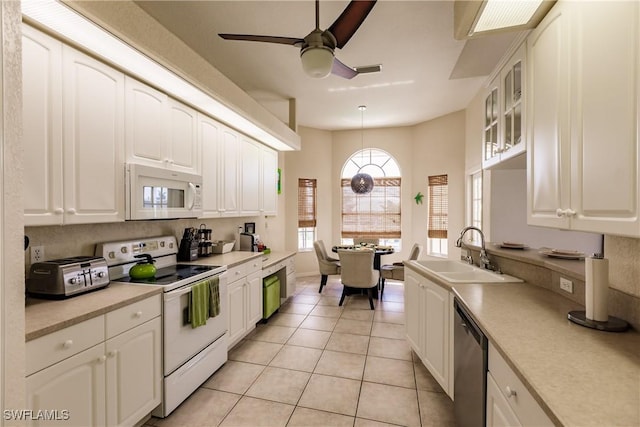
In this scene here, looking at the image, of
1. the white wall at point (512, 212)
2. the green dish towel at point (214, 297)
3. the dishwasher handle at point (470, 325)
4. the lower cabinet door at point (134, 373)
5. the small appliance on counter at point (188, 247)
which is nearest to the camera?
the dishwasher handle at point (470, 325)

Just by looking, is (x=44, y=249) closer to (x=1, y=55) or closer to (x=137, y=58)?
(x=137, y=58)

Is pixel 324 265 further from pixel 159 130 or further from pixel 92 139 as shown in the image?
pixel 92 139

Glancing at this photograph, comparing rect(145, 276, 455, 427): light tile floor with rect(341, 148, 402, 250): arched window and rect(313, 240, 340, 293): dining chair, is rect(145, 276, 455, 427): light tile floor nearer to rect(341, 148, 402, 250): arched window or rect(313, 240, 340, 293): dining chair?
rect(313, 240, 340, 293): dining chair

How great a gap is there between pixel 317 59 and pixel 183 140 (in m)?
1.50

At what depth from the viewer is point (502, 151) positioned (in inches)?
93.3

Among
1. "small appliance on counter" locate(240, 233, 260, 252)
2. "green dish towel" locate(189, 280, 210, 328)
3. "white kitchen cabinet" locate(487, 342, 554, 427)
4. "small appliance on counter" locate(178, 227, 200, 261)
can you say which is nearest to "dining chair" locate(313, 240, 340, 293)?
"small appliance on counter" locate(240, 233, 260, 252)

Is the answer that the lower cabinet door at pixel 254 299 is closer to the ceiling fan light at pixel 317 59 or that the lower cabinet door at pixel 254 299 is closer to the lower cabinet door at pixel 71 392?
Answer: the lower cabinet door at pixel 71 392

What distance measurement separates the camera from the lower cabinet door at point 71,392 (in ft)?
4.18

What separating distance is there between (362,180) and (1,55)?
5031 millimetres

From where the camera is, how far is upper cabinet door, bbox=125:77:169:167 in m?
2.14

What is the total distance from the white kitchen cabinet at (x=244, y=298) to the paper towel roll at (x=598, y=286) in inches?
100

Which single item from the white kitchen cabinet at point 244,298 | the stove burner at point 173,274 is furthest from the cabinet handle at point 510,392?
the white kitchen cabinet at point 244,298

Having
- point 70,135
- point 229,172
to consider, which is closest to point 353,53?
point 229,172

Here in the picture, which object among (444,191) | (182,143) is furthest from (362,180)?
(182,143)
